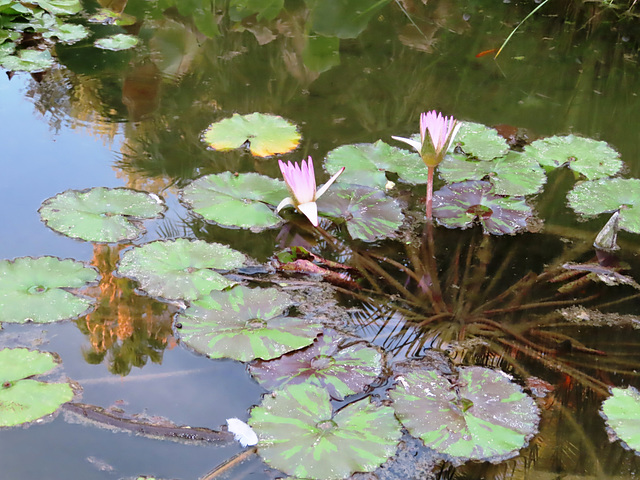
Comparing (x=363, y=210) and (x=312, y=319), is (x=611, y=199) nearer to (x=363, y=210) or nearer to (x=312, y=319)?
(x=363, y=210)

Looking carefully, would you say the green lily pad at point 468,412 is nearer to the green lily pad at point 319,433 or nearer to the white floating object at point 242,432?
the green lily pad at point 319,433

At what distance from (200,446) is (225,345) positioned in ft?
0.90

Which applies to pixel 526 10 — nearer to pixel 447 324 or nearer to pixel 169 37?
pixel 169 37

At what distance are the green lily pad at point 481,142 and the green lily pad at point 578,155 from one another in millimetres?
123

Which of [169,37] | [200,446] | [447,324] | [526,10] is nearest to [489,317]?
[447,324]

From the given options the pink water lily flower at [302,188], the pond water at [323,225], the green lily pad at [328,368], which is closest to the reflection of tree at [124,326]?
the pond water at [323,225]

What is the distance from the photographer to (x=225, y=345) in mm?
1498

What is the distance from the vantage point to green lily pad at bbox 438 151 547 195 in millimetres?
2266

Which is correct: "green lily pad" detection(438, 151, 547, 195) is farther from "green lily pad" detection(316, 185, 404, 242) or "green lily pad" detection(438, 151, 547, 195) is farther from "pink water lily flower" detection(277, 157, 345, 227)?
"pink water lily flower" detection(277, 157, 345, 227)

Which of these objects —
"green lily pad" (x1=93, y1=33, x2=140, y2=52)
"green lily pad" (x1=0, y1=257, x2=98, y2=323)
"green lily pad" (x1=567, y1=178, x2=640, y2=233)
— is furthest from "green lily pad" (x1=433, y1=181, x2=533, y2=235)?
"green lily pad" (x1=93, y1=33, x2=140, y2=52)

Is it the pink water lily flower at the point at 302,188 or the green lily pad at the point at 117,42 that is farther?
the green lily pad at the point at 117,42

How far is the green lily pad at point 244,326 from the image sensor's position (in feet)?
4.90

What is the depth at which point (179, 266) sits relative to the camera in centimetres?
177

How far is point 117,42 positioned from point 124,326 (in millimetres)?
2432
